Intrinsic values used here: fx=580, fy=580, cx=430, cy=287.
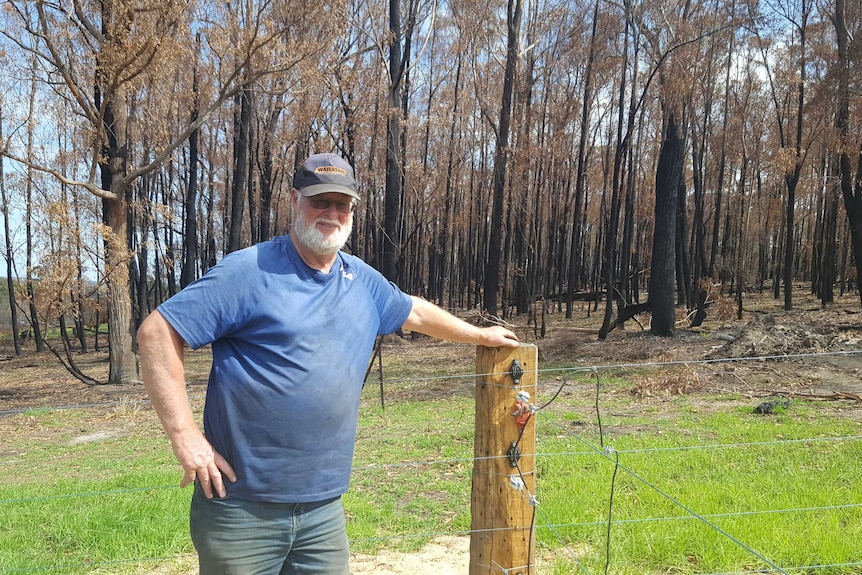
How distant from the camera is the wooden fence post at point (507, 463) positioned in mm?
2281

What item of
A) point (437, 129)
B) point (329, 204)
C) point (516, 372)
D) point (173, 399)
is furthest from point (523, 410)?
point (437, 129)

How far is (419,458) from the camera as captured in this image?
6238 mm

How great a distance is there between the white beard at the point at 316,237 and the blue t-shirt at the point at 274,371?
77mm

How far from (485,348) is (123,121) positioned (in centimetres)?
1388

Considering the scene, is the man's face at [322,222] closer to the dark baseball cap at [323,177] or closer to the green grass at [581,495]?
the dark baseball cap at [323,177]

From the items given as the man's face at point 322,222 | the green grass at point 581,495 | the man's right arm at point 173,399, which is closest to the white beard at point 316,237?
the man's face at point 322,222

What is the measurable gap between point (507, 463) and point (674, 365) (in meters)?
9.58

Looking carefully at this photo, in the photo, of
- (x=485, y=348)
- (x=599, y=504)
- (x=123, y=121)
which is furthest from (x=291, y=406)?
(x=123, y=121)

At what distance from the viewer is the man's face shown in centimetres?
209

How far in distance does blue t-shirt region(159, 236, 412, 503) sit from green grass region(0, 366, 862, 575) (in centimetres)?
89

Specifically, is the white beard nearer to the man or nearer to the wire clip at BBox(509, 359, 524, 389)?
the man

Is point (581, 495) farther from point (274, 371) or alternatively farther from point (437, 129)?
A: point (437, 129)

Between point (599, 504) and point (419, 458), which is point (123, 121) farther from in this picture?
point (599, 504)

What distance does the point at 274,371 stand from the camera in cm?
192
